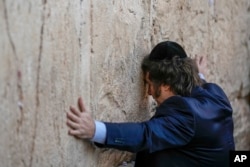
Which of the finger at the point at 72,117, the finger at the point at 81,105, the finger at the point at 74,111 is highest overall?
the finger at the point at 81,105

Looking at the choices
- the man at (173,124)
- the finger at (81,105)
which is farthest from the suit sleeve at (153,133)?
the finger at (81,105)

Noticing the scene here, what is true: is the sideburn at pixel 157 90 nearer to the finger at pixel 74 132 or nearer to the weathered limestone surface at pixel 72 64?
the weathered limestone surface at pixel 72 64

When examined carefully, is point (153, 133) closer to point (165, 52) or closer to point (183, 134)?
point (183, 134)

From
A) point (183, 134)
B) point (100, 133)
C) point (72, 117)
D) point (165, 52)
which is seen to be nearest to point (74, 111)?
point (72, 117)

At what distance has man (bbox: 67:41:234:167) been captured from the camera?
5.76 ft

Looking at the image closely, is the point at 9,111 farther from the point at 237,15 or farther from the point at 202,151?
the point at 237,15

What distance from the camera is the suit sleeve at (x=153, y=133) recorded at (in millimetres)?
1761

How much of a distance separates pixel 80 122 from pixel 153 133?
0.29 meters

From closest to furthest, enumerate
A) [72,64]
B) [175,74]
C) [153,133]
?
[72,64]
[153,133]
[175,74]

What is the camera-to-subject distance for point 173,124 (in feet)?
6.05

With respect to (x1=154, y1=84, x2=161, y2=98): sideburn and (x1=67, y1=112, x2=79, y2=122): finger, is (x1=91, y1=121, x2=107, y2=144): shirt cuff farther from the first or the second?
(x1=154, y1=84, x2=161, y2=98): sideburn

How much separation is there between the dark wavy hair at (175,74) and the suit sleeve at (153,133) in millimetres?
195

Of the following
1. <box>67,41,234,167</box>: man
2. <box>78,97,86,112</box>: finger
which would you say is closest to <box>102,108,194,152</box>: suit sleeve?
<box>67,41,234,167</box>: man

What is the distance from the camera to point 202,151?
6.46 feet
